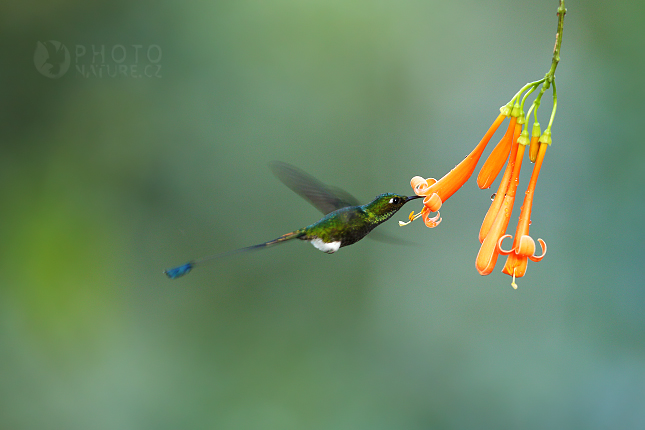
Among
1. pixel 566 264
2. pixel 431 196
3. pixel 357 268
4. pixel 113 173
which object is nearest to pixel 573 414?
pixel 566 264

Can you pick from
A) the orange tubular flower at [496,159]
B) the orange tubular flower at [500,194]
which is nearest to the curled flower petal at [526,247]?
the orange tubular flower at [500,194]

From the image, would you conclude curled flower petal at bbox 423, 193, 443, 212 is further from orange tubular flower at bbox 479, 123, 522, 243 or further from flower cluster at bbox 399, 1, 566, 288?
orange tubular flower at bbox 479, 123, 522, 243

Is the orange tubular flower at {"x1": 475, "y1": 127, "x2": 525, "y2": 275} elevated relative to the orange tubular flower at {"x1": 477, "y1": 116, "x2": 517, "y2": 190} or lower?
lower

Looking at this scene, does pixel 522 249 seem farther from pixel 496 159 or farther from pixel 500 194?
pixel 496 159

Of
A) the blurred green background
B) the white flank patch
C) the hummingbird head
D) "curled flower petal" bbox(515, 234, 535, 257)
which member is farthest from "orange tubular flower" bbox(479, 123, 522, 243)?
the blurred green background

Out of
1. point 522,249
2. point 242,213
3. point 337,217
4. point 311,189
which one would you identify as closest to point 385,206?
point 337,217
